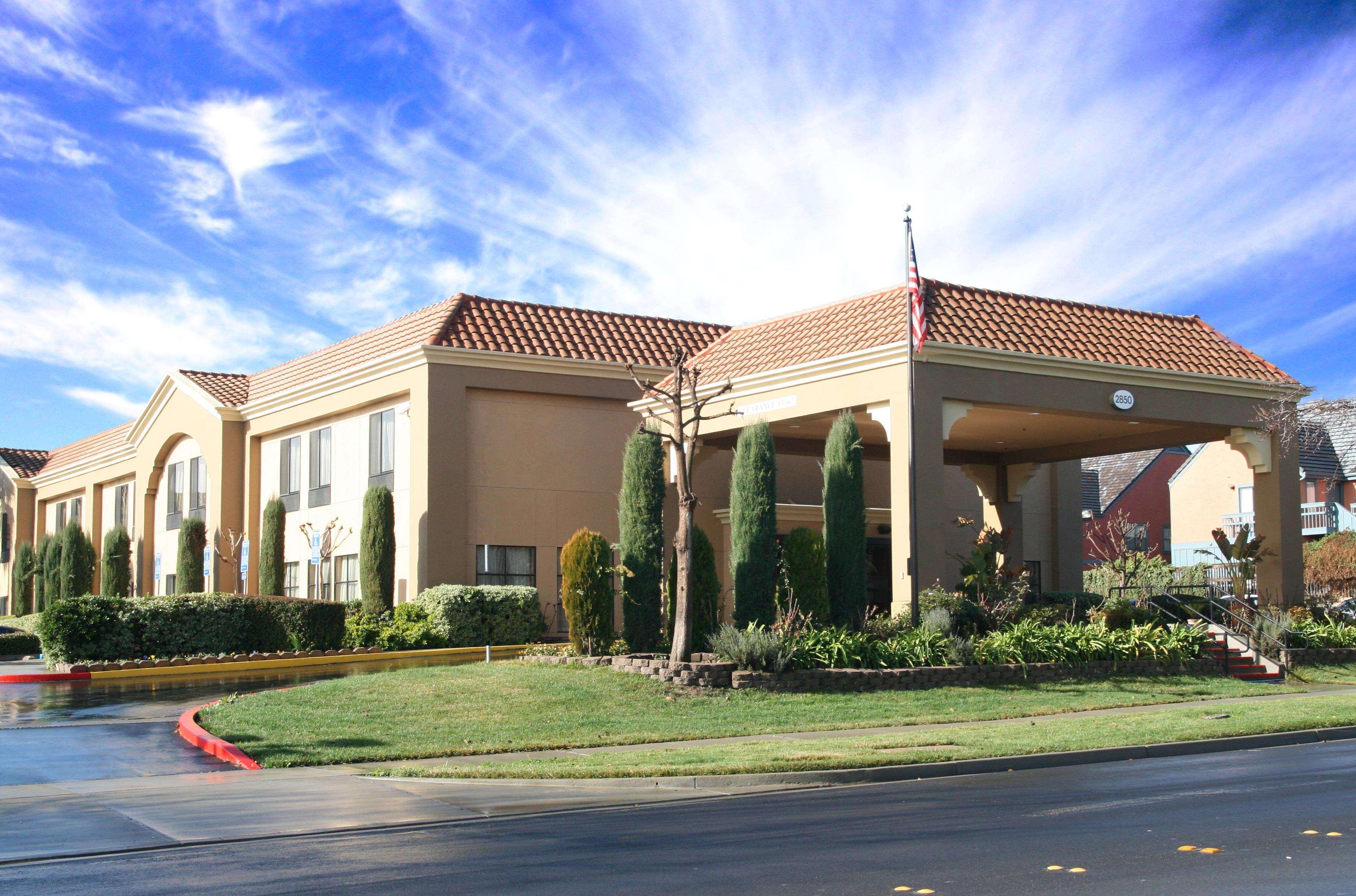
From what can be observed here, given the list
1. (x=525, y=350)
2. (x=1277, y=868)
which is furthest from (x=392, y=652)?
(x=1277, y=868)

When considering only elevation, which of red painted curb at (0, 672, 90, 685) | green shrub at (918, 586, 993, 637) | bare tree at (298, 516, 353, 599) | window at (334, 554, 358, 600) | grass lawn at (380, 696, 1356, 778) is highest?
bare tree at (298, 516, 353, 599)

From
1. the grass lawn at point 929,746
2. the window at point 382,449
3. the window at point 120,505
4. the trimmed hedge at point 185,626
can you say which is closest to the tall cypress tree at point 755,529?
the grass lawn at point 929,746

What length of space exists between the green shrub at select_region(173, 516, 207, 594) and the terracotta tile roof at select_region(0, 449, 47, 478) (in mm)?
23734

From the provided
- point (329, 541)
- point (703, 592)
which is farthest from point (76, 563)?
point (703, 592)

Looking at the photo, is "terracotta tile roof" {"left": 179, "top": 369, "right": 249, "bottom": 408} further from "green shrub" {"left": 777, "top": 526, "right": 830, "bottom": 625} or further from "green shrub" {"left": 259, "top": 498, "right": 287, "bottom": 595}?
"green shrub" {"left": 777, "top": 526, "right": 830, "bottom": 625}

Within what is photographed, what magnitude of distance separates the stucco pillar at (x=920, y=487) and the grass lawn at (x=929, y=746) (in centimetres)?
516

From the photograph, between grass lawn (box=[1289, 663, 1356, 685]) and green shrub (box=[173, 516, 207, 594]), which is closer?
grass lawn (box=[1289, 663, 1356, 685])

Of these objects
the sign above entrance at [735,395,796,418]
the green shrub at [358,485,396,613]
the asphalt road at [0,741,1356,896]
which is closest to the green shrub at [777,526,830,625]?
the sign above entrance at [735,395,796,418]

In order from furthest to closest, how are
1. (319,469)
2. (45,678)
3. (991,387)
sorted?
(319,469) < (45,678) < (991,387)

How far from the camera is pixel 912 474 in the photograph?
75.3 ft

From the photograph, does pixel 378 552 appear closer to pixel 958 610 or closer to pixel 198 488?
pixel 958 610

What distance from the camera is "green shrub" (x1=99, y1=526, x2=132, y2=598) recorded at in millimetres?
46750

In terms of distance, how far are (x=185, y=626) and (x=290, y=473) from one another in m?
10.7

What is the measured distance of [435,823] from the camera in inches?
427
